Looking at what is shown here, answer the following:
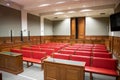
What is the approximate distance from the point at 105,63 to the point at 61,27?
9.85m

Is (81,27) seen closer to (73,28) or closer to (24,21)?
(73,28)

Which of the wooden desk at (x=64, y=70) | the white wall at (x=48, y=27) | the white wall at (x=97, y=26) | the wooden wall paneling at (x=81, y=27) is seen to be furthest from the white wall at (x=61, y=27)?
the wooden desk at (x=64, y=70)

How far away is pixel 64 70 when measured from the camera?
241cm

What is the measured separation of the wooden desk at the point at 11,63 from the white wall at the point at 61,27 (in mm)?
9146

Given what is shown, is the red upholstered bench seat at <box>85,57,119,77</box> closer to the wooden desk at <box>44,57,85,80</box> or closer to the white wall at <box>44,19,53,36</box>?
the wooden desk at <box>44,57,85,80</box>

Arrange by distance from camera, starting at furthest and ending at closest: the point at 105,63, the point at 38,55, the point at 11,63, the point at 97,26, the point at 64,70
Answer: the point at 97,26, the point at 38,55, the point at 11,63, the point at 105,63, the point at 64,70

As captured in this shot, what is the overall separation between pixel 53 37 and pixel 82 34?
13.3 feet

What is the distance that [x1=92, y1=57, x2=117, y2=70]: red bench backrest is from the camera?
302 cm

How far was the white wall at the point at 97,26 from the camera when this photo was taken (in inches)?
424

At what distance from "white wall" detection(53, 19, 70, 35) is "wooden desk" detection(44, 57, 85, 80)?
9805mm

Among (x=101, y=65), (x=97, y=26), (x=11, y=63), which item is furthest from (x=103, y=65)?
(x=97, y=26)

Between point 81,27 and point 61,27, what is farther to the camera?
point 61,27

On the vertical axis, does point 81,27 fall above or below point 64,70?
above

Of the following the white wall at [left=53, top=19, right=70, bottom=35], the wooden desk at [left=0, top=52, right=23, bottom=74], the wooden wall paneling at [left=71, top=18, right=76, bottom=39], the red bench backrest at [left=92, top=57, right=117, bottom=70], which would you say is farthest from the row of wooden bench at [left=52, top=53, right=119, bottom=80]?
the white wall at [left=53, top=19, right=70, bottom=35]
